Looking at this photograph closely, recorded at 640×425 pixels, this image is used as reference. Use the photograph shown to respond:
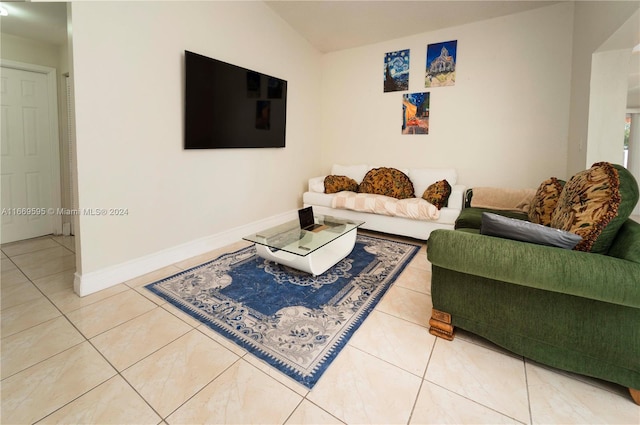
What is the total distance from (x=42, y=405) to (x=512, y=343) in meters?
2.24

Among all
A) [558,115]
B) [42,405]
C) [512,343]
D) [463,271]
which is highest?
[558,115]

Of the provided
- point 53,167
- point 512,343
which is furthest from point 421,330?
point 53,167

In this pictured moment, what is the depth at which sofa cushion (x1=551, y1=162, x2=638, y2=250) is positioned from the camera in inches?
54.9

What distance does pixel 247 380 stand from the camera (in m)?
1.44

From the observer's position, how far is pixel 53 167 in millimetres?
3697

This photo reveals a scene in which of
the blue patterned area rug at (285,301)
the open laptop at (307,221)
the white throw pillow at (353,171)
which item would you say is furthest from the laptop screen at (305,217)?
the white throw pillow at (353,171)

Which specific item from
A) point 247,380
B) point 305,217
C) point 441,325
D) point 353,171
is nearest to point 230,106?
point 305,217

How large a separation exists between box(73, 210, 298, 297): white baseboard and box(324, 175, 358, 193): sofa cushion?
1.13 m

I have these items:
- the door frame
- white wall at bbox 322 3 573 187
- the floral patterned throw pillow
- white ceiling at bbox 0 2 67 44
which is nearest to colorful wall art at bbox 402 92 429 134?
white wall at bbox 322 3 573 187

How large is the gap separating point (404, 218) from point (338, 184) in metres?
1.13

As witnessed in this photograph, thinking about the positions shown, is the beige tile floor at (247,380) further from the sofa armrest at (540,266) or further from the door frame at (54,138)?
the door frame at (54,138)

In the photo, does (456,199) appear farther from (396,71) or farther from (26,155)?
(26,155)

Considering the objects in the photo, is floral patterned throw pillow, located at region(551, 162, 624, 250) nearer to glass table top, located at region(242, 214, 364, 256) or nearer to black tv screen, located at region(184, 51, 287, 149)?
glass table top, located at region(242, 214, 364, 256)

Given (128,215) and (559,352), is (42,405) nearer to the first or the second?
(128,215)
